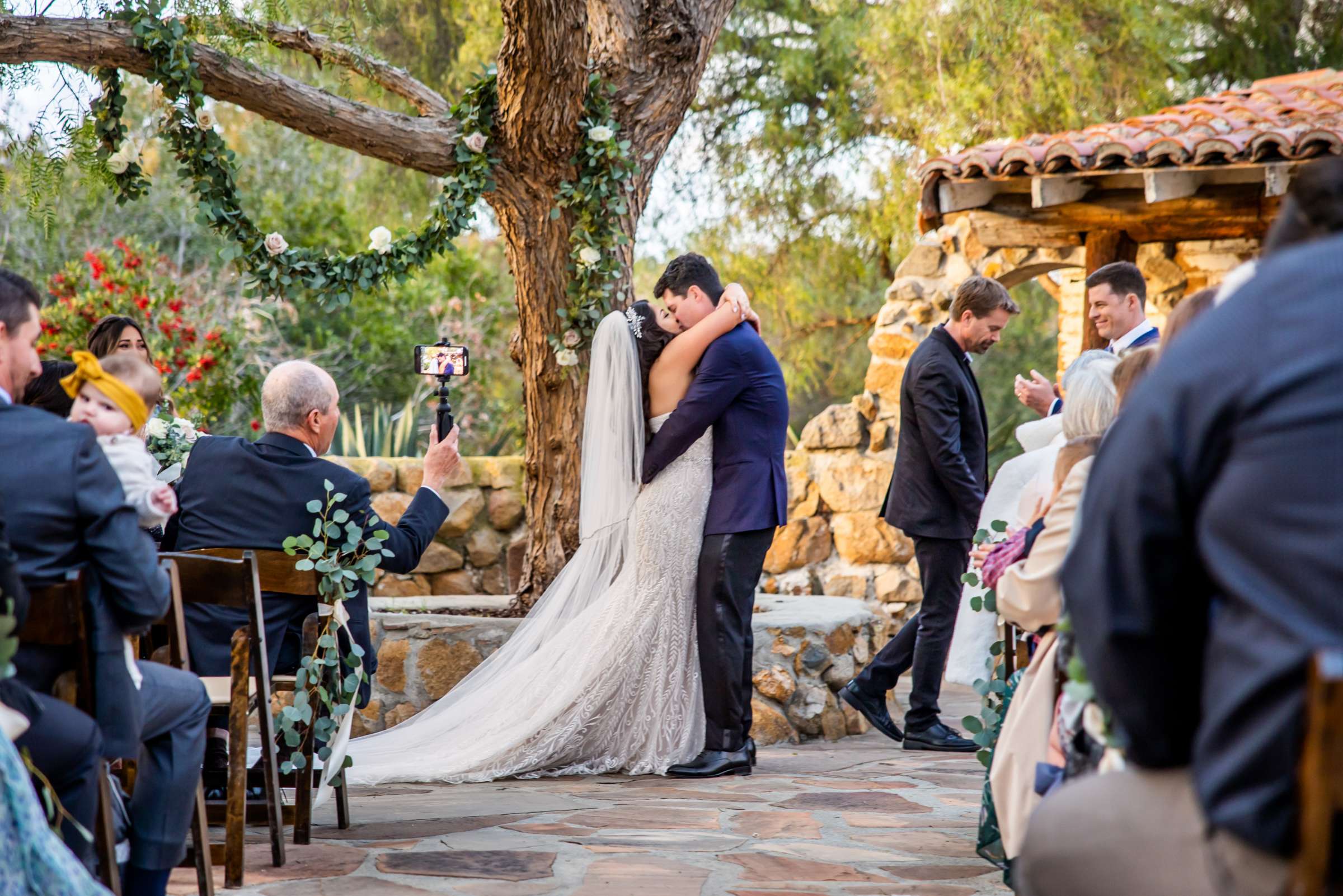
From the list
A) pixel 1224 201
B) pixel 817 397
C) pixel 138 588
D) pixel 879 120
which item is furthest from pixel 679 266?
pixel 817 397

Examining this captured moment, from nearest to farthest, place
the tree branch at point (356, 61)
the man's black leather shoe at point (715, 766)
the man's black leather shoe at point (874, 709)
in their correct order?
the man's black leather shoe at point (715, 766) → the man's black leather shoe at point (874, 709) → the tree branch at point (356, 61)

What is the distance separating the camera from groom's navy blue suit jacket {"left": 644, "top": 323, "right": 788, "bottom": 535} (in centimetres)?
477

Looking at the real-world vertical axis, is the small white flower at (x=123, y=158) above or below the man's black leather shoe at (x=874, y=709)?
above

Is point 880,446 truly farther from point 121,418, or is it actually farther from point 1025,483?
point 121,418

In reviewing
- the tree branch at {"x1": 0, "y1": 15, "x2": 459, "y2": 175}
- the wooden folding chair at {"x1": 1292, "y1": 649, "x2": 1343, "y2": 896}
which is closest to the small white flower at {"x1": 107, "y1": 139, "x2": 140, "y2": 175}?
the tree branch at {"x1": 0, "y1": 15, "x2": 459, "y2": 175}

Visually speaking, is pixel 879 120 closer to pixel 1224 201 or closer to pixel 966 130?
pixel 966 130

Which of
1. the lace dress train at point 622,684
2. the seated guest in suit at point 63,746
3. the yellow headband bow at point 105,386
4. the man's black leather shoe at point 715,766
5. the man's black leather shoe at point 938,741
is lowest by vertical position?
the man's black leather shoe at point 938,741

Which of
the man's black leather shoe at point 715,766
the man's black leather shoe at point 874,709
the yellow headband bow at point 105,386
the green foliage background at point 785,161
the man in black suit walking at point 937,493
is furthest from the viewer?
the green foliage background at point 785,161

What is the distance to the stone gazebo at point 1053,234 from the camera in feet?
21.3

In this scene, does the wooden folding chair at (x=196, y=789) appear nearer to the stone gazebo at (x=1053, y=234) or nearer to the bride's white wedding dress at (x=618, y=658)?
the bride's white wedding dress at (x=618, y=658)

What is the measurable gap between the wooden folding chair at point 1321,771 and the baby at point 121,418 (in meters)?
2.07

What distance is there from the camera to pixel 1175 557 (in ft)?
4.59

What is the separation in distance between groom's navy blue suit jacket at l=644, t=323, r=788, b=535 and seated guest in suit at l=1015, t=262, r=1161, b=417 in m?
0.90

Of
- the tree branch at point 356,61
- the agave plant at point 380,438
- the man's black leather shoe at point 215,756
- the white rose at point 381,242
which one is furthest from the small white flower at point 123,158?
the agave plant at point 380,438
